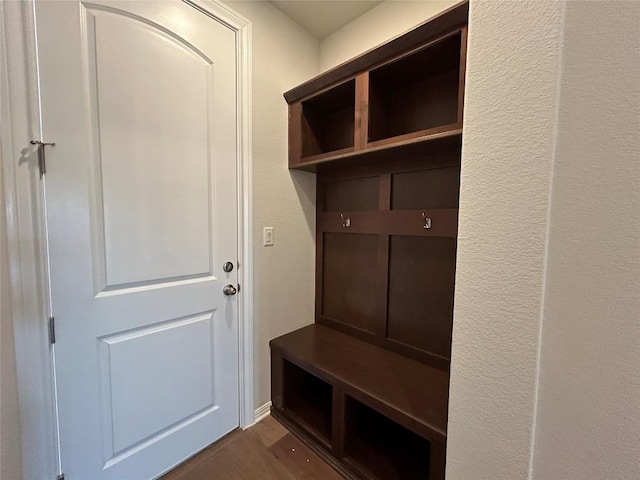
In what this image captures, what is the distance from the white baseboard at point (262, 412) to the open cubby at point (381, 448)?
62 centimetres

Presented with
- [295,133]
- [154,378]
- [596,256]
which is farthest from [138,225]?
[596,256]

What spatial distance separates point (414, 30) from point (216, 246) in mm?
1377

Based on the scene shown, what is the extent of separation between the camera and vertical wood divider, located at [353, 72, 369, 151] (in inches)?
53.0

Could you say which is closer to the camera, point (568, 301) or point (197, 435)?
point (568, 301)

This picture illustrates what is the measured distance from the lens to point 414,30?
44.5 inches

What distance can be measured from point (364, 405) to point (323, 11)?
2300 mm

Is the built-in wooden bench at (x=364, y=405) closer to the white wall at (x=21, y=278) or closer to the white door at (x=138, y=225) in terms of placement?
the white door at (x=138, y=225)

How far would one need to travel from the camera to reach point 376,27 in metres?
1.60

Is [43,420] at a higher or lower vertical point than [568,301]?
lower

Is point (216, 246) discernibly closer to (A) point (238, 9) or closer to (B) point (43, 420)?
(B) point (43, 420)

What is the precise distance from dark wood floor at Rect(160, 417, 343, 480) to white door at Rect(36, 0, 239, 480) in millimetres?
70

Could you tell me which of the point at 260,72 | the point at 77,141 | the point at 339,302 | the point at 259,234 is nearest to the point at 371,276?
the point at 339,302

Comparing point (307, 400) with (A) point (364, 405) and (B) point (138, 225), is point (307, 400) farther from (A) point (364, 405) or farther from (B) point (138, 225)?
(B) point (138, 225)

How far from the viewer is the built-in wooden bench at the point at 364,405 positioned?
1.14 meters
